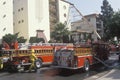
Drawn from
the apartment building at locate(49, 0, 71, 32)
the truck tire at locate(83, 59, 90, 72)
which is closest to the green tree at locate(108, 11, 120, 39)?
the truck tire at locate(83, 59, 90, 72)

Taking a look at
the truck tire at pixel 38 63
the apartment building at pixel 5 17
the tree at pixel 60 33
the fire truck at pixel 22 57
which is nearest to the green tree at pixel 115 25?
the fire truck at pixel 22 57

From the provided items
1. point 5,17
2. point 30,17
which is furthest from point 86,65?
point 30,17

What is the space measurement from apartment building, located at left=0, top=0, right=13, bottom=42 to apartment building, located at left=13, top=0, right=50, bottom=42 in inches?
266

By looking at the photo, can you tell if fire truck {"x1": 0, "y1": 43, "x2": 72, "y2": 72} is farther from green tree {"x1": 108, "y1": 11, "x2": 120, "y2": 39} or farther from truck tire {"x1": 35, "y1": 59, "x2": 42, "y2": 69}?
green tree {"x1": 108, "y1": 11, "x2": 120, "y2": 39}

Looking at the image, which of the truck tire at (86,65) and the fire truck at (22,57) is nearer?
the truck tire at (86,65)

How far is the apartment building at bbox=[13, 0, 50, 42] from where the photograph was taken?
6022cm

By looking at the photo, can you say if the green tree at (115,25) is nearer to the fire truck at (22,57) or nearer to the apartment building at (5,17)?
the fire truck at (22,57)

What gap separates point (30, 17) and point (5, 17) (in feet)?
28.8

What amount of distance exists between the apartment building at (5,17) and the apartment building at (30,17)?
22.1ft

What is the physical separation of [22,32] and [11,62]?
40.8 metres

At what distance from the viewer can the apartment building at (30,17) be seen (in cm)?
6022

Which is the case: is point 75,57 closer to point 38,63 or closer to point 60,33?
point 38,63

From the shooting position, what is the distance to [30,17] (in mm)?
60531

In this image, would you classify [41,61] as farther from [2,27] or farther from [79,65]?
[2,27]
